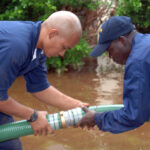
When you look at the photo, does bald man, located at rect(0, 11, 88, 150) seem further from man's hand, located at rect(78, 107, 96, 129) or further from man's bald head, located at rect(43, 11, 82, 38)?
man's hand, located at rect(78, 107, 96, 129)

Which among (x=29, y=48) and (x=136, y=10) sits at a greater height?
(x=29, y=48)

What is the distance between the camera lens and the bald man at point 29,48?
2176 millimetres

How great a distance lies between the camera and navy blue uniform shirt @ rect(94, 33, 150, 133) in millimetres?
1939

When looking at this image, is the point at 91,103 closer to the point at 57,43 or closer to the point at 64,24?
the point at 57,43

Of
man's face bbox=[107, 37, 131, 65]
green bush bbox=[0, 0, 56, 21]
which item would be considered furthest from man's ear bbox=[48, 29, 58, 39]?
green bush bbox=[0, 0, 56, 21]

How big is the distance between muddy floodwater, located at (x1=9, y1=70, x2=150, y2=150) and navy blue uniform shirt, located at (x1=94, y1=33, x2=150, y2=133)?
1.67 metres

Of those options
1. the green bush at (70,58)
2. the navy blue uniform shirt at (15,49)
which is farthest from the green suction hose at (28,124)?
the green bush at (70,58)

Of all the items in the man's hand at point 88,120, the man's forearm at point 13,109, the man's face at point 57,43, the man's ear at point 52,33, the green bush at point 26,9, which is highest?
the man's ear at point 52,33

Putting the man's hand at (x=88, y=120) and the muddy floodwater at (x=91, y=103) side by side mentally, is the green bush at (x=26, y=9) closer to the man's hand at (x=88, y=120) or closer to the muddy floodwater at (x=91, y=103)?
the muddy floodwater at (x=91, y=103)

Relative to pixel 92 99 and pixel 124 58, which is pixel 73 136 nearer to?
pixel 92 99

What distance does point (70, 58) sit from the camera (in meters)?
7.46

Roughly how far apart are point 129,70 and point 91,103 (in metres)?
3.33

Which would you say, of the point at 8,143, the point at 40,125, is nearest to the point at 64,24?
the point at 40,125

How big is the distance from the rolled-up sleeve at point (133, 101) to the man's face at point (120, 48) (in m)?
0.23
